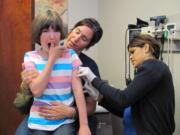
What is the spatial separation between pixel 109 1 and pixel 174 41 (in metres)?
1.19

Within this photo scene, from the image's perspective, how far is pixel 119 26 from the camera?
9.48 ft

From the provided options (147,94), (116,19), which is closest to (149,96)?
(147,94)

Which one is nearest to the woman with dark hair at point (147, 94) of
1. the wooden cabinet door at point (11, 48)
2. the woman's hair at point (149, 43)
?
the woman's hair at point (149, 43)

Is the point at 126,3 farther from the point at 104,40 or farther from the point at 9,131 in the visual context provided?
the point at 9,131

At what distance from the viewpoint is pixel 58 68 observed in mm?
1489

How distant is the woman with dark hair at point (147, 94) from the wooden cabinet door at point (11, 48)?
3.17 feet

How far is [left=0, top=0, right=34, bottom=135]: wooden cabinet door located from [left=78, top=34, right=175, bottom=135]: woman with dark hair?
97cm

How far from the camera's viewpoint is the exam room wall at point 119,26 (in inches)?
85.7

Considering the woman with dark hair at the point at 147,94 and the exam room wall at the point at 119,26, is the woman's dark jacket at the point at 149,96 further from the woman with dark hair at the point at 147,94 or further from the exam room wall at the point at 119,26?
the exam room wall at the point at 119,26

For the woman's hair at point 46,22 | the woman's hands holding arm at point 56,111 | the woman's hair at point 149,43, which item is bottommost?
the woman's hands holding arm at point 56,111

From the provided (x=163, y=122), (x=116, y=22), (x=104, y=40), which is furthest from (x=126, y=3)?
(x=163, y=122)

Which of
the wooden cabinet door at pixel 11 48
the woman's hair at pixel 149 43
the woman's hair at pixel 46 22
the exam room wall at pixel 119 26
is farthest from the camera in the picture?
the wooden cabinet door at pixel 11 48

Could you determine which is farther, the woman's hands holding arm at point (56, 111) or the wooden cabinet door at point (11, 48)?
the wooden cabinet door at point (11, 48)

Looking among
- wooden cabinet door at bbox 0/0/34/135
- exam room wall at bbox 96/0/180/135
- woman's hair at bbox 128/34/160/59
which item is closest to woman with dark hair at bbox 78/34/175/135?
woman's hair at bbox 128/34/160/59
